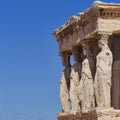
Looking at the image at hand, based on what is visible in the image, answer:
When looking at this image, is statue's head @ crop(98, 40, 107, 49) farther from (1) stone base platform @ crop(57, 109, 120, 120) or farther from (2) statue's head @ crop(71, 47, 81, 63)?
(2) statue's head @ crop(71, 47, 81, 63)

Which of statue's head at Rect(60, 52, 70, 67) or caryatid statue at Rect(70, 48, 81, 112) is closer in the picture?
caryatid statue at Rect(70, 48, 81, 112)

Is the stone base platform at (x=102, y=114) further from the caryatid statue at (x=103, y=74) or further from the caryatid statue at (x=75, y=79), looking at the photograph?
the caryatid statue at (x=75, y=79)

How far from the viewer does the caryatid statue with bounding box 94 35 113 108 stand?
27.5m

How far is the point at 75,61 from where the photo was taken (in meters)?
31.5

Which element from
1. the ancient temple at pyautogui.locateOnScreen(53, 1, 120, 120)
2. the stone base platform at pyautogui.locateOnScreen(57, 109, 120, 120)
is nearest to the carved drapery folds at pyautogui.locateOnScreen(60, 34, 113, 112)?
the ancient temple at pyautogui.locateOnScreen(53, 1, 120, 120)

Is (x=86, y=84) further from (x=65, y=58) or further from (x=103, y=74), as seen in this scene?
(x=65, y=58)

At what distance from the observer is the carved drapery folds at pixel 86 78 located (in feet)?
90.8

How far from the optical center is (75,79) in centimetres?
3092

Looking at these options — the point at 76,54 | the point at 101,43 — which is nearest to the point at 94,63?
the point at 101,43

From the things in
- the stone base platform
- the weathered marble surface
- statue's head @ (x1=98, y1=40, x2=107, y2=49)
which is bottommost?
the stone base platform

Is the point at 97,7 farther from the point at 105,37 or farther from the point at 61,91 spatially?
the point at 61,91

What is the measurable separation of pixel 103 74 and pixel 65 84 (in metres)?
5.06

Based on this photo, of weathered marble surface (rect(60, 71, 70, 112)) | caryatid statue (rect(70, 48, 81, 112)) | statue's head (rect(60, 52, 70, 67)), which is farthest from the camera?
statue's head (rect(60, 52, 70, 67))

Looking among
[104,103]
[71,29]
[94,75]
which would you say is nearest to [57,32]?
[71,29]
